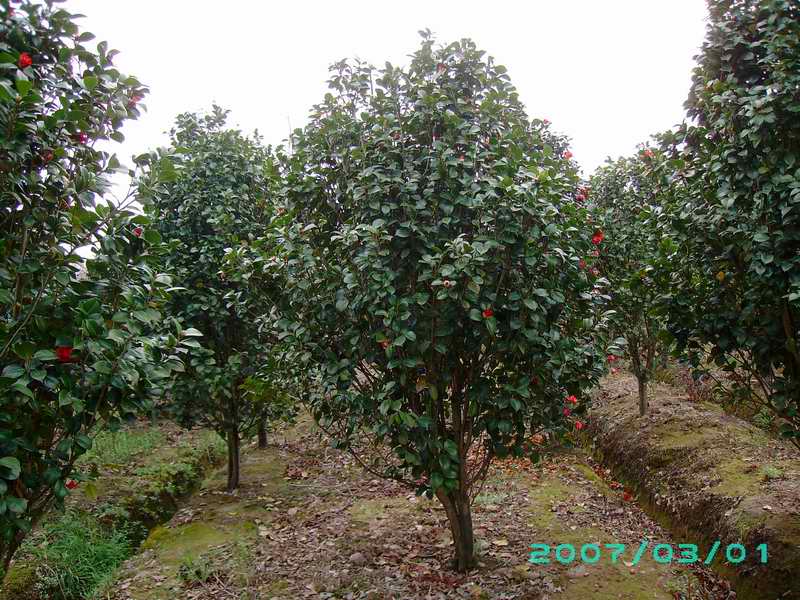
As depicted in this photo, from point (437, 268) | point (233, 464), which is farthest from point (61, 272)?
point (233, 464)

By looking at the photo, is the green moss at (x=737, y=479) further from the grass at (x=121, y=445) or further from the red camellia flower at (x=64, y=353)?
→ the grass at (x=121, y=445)

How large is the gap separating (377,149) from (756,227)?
2684 mm

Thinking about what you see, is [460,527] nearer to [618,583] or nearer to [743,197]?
[618,583]

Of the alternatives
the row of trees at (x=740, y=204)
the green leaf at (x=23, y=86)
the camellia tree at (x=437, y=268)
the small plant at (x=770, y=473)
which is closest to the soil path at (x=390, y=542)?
the camellia tree at (x=437, y=268)

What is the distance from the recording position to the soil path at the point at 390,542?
4262 mm

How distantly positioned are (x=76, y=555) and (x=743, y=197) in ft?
21.0

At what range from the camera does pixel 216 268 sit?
6523 millimetres

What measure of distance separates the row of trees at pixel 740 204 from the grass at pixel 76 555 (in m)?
5.53

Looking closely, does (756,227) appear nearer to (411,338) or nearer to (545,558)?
(411,338)

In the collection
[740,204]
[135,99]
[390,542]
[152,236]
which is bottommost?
[390,542]

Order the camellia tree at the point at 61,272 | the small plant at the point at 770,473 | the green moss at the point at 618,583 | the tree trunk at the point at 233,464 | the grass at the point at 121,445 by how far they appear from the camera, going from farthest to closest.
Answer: the grass at the point at 121,445
the tree trunk at the point at 233,464
the small plant at the point at 770,473
the green moss at the point at 618,583
the camellia tree at the point at 61,272

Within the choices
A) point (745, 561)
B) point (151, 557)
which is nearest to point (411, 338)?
point (745, 561)

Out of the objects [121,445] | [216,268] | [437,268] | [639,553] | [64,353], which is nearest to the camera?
[64,353]

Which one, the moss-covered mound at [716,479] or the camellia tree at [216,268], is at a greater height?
the camellia tree at [216,268]
